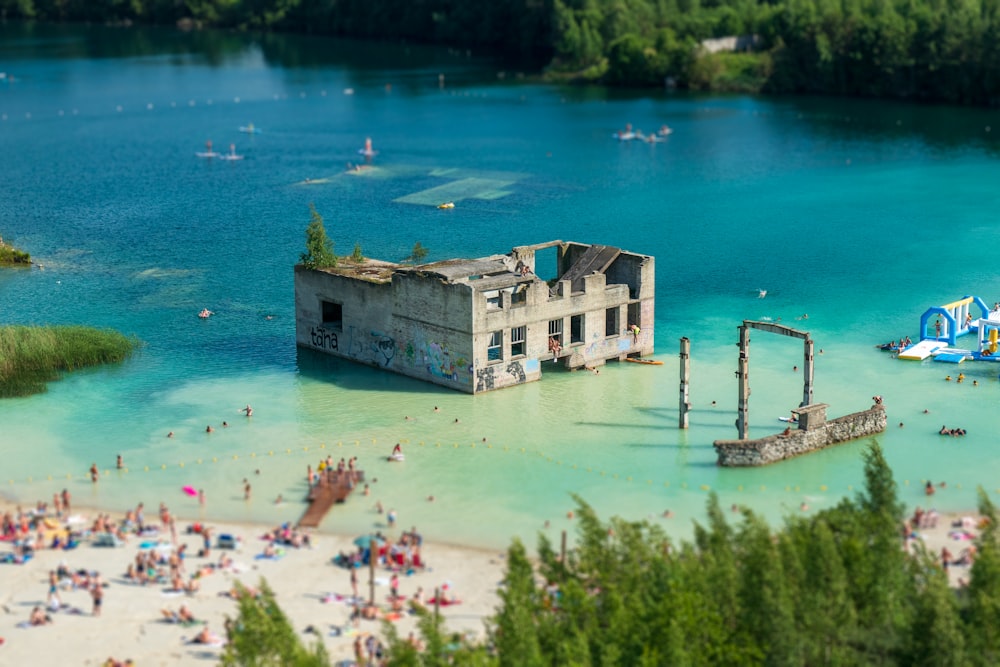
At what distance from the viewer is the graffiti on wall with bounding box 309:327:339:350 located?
93.8m

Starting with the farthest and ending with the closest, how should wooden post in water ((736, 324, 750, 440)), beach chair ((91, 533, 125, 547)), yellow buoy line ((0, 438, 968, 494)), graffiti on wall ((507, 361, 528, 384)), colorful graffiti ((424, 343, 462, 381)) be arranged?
graffiti on wall ((507, 361, 528, 384)), colorful graffiti ((424, 343, 462, 381)), wooden post in water ((736, 324, 750, 440)), yellow buoy line ((0, 438, 968, 494)), beach chair ((91, 533, 125, 547))

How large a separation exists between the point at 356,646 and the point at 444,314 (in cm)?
3122

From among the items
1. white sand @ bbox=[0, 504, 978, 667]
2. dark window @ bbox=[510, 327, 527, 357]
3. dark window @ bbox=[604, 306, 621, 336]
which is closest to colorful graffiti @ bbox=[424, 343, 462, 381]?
dark window @ bbox=[510, 327, 527, 357]

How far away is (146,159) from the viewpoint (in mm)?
174375

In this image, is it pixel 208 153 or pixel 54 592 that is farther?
pixel 208 153

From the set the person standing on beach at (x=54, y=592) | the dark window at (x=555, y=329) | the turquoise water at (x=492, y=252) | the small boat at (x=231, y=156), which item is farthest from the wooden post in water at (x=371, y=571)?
the small boat at (x=231, y=156)

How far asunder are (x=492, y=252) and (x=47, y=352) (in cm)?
4047

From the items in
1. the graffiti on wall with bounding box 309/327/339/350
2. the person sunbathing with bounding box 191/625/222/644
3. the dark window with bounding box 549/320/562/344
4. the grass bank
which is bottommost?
the person sunbathing with bounding box 191/625/222/644

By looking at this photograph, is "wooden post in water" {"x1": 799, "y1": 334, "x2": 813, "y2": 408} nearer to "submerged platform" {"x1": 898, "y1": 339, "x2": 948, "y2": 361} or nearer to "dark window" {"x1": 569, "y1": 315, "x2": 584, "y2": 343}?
"dark window" {"x1": 569, "y1": 315, "x2": 584, "y2": 343}

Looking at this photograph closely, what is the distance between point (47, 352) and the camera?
92500 millimetres

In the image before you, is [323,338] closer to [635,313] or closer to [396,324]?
[396,324]

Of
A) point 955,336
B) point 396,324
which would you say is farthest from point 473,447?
point 955,336

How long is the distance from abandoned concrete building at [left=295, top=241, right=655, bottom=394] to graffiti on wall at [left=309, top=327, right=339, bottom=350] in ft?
0.20

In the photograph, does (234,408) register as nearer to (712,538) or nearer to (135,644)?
(135,644)
